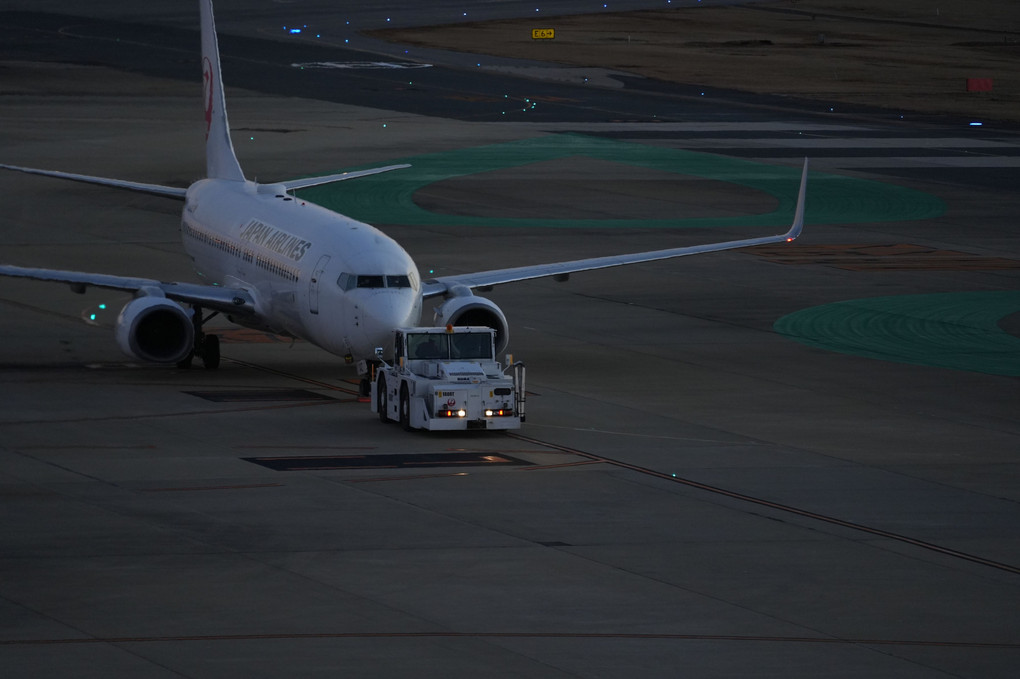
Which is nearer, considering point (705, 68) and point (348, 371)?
point (348, 371)

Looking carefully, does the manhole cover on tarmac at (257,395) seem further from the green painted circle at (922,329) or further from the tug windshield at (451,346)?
the green painted circle at (922,329)

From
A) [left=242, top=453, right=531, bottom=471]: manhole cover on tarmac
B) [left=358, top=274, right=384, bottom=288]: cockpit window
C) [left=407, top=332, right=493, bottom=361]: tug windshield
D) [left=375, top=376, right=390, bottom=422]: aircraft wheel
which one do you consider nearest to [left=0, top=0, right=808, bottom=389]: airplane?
[left=358, top=274, right=384, bottom=288]: cockpit window

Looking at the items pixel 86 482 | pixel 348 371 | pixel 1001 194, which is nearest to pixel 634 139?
pixel 1001 194

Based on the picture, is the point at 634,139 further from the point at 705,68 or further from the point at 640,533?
the point at 640,533

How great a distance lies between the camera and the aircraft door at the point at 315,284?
43281mm

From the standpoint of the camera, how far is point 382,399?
1576 inches

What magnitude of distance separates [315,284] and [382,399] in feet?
15.5

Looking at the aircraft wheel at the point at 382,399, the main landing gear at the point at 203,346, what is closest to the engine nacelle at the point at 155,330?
the main landing gear at the point at 203,346

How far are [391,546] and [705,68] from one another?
11172 centimetres

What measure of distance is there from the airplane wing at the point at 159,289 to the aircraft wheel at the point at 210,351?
0.85m

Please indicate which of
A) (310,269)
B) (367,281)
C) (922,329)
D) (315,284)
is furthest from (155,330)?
(922,329)

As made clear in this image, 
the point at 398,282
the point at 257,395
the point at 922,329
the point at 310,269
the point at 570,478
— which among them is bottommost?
the point at 570,478

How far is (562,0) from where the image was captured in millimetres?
194125

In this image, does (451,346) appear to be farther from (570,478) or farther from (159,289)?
(159,289)
